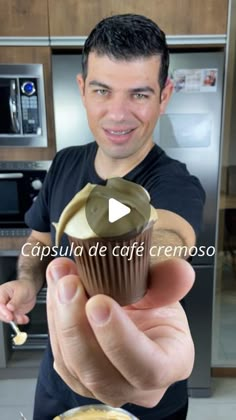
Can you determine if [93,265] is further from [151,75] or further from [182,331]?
[151,75]

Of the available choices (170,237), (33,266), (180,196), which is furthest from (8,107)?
(170,237)

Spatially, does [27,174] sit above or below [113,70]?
below

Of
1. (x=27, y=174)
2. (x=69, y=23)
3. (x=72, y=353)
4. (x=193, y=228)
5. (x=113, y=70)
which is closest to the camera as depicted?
(x=72, y=353)

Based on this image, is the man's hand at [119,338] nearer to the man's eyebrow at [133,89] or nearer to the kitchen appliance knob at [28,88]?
the man's eyebrow at [133,89]

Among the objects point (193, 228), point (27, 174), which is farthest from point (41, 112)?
point (193, 228)

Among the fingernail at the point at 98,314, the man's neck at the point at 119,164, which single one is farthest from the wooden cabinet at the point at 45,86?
the fingernail at the point at 98,314

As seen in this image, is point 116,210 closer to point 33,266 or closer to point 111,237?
point 111,237
